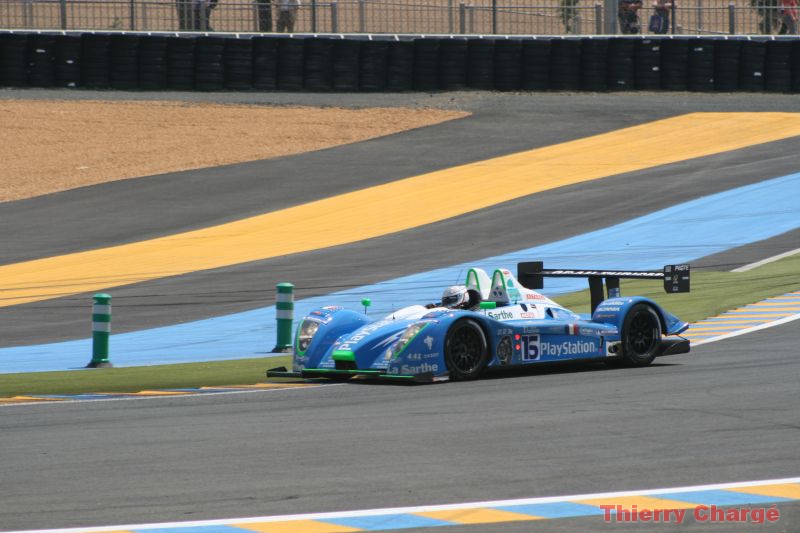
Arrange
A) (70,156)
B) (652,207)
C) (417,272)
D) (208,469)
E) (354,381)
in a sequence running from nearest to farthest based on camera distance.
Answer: (208,469) → (354,381) → (417,272) → (652,207) → (70,156)

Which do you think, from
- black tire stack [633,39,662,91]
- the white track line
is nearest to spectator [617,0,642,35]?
black tire stack [633,39,662,91]

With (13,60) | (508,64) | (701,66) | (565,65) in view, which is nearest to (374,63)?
(508,64)

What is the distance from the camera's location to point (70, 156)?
32750mm

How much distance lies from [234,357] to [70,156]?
18628 mm

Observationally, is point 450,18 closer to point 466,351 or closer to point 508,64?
point 508,64

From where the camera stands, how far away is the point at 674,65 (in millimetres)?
35562

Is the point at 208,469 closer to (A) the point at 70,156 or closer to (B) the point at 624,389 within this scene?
(B) the point at 624,389

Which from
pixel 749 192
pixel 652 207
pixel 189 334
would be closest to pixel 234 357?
pixel 189 334

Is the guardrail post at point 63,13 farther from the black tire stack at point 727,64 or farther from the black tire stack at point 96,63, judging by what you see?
the black tire stack at point 727,64

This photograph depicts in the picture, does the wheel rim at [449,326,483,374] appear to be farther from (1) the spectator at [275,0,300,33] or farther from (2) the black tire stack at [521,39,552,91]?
(1) the spectator at [275,0,300,33]

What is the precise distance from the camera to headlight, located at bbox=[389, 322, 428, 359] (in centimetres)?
1171

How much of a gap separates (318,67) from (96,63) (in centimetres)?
603

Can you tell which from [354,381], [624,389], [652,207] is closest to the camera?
[624,389]

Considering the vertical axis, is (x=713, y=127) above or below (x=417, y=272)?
above
